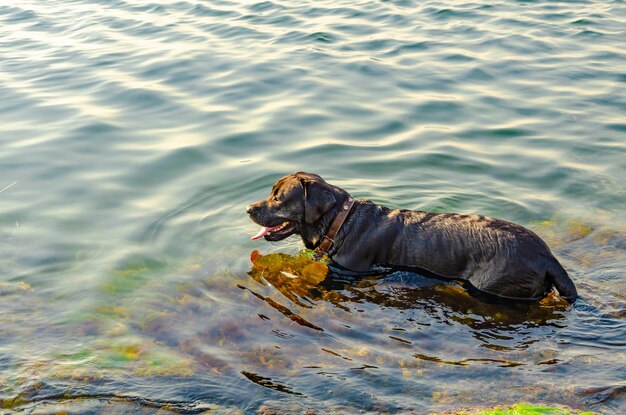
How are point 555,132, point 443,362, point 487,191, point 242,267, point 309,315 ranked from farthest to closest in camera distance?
point 555,132
point 487,191
point 242,267
point 309,315
point 443,362

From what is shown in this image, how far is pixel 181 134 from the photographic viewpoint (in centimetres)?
1223

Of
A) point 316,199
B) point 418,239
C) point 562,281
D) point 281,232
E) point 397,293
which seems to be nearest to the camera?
point 562,281

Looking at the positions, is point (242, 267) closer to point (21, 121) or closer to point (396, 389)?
point (396, 389)

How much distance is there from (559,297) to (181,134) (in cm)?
699

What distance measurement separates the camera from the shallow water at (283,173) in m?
6.34

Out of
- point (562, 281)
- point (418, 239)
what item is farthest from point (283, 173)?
point (562, 281)

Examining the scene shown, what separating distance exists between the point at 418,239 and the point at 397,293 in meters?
0.65

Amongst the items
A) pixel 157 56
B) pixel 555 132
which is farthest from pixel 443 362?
pixel 157 56

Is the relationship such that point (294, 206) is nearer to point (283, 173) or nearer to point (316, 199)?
point (316, 199)

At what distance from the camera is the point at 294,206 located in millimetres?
8484

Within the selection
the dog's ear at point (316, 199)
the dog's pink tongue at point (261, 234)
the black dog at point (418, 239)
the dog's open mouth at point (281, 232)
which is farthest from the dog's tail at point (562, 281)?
the dog's pink tongue at point (261, 234)

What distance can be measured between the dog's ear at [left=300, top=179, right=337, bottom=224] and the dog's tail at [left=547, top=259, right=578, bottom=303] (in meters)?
2.53

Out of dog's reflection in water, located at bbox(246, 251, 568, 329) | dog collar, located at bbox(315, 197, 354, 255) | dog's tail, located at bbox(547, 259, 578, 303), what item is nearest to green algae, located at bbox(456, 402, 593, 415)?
dog's reflection in water, located at bbox(246, 251, 568, 329)

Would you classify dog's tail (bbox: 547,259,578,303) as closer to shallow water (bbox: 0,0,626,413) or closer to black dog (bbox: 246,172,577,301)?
black dog (bbox: 246,172,577,301)
